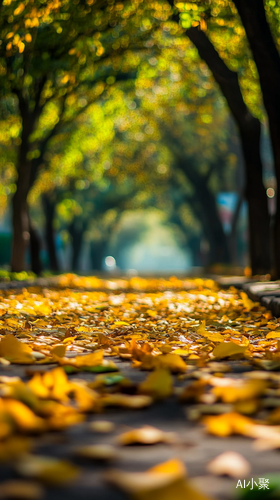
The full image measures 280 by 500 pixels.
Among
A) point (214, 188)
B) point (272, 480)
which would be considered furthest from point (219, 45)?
point (214, 188)

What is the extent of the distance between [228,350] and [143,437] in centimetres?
180

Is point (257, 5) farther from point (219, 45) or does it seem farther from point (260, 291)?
point (219, 45)

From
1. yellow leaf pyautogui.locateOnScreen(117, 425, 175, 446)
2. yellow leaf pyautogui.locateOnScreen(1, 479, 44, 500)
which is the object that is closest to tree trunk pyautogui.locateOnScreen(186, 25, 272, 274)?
yellow leaf pyautogui.locateOnScreen(117, 425, 175, 446)

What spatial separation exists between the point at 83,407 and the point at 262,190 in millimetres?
11378

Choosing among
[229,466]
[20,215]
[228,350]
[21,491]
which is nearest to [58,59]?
[20,215]

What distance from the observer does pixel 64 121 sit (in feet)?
59.9

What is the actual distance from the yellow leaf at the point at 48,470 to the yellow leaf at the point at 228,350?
2.11m

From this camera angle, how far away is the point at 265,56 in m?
9.55

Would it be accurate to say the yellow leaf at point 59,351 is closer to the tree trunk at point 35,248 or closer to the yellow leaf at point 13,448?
the yellow leaf at point 13,448

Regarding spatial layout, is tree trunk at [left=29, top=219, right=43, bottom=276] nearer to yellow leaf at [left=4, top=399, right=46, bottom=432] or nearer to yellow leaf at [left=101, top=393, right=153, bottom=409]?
yellow leaf at [left=101, top=393, right=153, bottom=409]

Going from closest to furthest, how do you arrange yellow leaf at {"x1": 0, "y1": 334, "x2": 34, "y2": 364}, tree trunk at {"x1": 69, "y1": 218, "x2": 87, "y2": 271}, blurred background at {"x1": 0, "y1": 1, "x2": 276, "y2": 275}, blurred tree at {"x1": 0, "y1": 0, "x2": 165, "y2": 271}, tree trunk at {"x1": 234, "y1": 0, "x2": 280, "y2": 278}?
yellow leaf at {"x1": 0, "y1": 334, "x2": 34, "y2": 364} → tree trunk at {"x1": 234, "y1": 0, "x2": 280, "y2": 278} → blurred tree at {"x1": 0, "y1": 0, "x2": 165, "y2": 271} → blurred background at {"x1": 0, "y1": 1, "x2": 276, "y2": 275} → tree trunk at {"x1": 69, "y1": 218, "x2": 87, "y2": 271}

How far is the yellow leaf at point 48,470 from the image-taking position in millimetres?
1794

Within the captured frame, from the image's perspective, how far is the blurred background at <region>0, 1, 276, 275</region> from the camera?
14078 millimetres

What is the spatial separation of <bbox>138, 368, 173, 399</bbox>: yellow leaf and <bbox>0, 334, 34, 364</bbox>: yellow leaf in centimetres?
112
